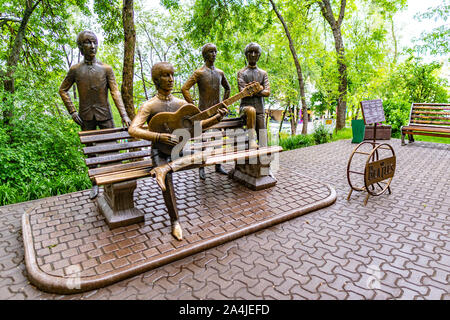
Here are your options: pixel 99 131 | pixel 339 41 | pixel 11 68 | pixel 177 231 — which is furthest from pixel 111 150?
pixel 339 41

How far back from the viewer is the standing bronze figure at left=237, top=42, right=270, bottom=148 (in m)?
5.01

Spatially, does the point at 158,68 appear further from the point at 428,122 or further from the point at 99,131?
the point at 428,122

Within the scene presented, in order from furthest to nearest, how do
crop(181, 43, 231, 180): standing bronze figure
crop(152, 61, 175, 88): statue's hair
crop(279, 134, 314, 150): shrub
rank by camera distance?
crop(279, 134, 314, 150): shrub, crop(181, 43, 231, 180): standing bronze figure, crop(152, 61, 175, 88): statue's hair

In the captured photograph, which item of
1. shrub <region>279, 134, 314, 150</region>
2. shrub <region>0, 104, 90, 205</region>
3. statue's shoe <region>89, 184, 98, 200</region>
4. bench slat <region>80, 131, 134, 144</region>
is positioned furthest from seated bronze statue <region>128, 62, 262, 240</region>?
shrub <region>279, 134, 314, 150</region>

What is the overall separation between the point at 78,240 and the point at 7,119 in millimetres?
4623

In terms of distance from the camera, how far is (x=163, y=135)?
346cm

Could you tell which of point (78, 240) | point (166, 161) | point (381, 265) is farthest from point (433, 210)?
point (78, 240)

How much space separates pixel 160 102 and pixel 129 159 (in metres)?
1.39

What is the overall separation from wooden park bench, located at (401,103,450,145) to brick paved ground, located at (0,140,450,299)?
13.1ft

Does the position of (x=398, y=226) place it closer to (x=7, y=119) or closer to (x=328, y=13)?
(x=7, y=119)

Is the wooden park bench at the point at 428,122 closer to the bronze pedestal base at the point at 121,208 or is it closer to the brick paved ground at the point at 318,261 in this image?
the brick paved ground at the point at 318,261

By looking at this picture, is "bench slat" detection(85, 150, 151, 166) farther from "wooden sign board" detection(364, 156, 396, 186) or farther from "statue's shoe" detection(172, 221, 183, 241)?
"wooden sign board" detection(364, 156, 396, 186)

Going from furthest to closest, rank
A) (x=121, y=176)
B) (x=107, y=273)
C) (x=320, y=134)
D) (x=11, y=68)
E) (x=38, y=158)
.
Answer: (x=320, y=134), (x=11, y=68), (x=38, y=158), (x=121, y=176), (x=107, y=273)

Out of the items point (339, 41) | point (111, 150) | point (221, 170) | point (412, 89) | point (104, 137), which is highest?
point (339, 41)
